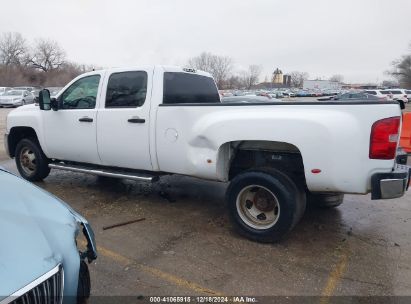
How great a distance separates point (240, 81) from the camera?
99125mm

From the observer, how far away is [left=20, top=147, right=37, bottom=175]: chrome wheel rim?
6293mm

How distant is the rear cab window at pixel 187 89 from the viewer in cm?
496

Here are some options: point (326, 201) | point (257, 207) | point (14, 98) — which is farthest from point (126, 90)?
point (14, 98)

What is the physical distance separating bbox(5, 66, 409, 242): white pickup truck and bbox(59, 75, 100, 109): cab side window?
0.05 feet

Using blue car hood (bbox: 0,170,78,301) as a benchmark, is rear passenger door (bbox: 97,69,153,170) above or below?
above

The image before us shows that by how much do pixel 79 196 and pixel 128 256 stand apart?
230 centimetres

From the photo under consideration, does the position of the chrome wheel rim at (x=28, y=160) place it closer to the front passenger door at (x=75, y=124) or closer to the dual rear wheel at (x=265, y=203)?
the front passenger door at (x=75, y=124)

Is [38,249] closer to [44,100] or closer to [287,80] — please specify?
[44,100]

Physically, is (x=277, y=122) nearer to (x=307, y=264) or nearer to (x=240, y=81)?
(x=307, y=264)

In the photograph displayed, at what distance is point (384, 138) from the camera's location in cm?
337

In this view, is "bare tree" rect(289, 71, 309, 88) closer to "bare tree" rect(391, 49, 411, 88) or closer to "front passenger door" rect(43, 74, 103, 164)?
"bare tree" rect(391, 49, 411, 88)

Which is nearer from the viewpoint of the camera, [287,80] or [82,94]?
[82,94]

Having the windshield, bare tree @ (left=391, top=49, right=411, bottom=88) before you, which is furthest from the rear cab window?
bare tree @ (left=391, top=49, right=411, bottom=88)

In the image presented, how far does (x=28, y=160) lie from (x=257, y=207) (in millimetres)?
4258
